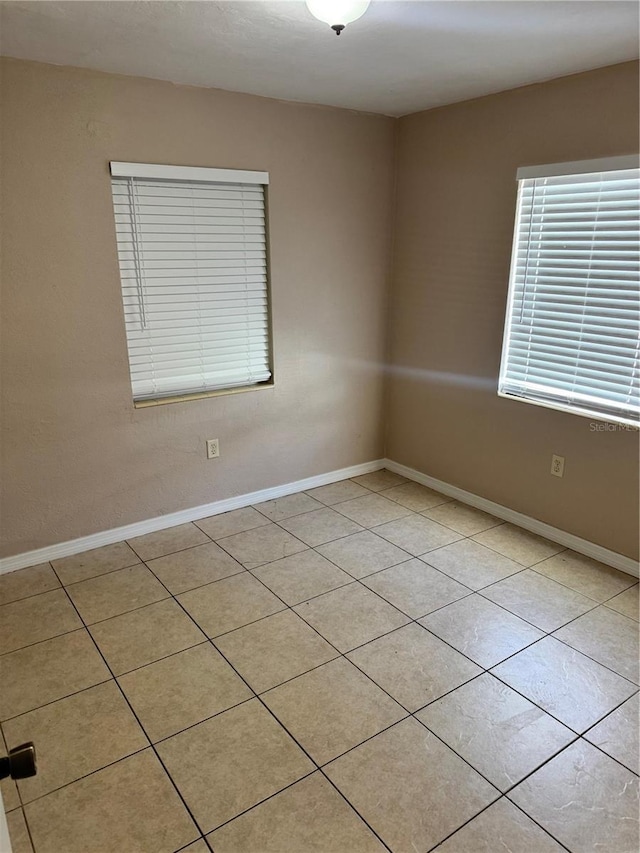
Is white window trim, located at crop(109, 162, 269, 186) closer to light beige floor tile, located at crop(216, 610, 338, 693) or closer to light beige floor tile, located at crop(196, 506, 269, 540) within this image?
light beige floor tile, located at crop(196, 506, 269, 540)

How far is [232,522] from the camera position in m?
3.30

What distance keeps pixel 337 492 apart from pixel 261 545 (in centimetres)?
83

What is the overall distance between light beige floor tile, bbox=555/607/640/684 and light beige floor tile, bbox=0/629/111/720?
6.04 feet

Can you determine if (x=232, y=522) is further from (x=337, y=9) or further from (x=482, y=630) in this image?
(x=337, y=9)

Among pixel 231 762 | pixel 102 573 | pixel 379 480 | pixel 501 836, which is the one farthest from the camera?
pixel 379 480

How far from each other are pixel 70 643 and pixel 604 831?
1.93m

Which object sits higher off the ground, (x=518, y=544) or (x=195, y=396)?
(x=195, y=396)

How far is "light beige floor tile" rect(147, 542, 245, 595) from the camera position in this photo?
2.71 metres

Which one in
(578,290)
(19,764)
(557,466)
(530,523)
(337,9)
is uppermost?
(337,9)

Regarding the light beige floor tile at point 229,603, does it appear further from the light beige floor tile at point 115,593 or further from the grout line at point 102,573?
the grout line at point 102,573

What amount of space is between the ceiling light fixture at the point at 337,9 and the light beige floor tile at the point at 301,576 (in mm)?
2183

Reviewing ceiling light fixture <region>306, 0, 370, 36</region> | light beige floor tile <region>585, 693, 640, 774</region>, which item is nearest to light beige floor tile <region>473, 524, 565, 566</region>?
light beige floor tile <region>585, 693, 640, 774</region>

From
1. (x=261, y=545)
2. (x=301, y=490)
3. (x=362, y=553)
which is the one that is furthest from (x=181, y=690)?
(x=301, y=490)

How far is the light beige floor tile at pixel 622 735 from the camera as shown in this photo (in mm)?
1775
